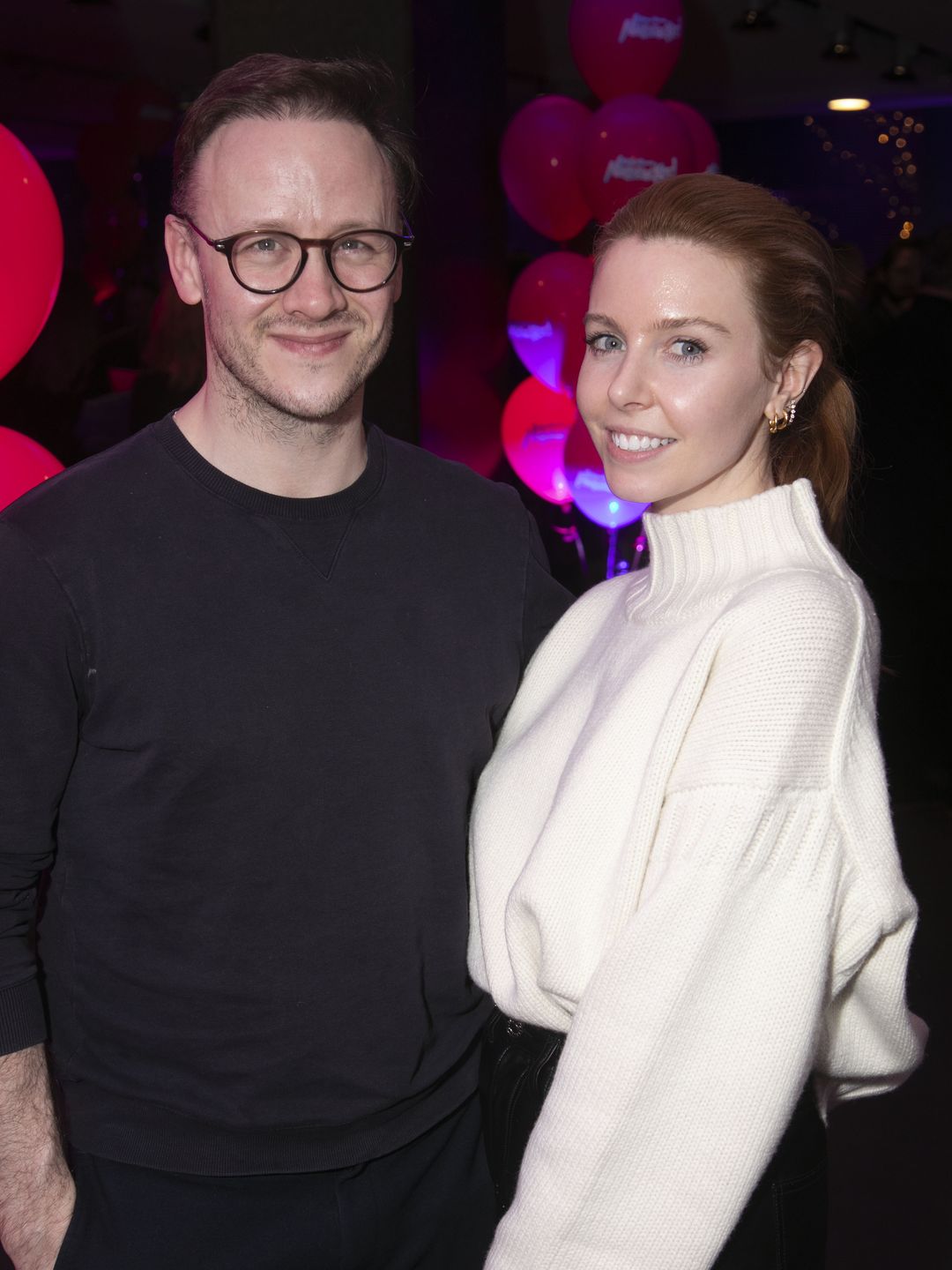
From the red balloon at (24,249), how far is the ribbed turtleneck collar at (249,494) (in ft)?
2.25

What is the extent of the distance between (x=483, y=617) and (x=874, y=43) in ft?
23.4

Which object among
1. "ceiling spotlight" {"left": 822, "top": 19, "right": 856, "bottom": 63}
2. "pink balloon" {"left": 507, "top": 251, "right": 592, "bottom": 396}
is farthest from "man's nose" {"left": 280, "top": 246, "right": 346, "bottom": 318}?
"ceiling spotlight" {"left": 822, "top": 19, "right": 856, "bottom": 63}

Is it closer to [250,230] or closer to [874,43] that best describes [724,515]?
[250,230]

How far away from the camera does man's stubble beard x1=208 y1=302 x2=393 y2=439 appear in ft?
4.70

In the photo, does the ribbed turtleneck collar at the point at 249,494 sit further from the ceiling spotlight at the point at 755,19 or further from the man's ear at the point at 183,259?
the ceiling spotlight at the point at 755,19

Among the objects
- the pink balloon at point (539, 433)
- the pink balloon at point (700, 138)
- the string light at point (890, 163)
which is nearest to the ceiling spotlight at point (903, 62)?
the string light at point (890, 163)

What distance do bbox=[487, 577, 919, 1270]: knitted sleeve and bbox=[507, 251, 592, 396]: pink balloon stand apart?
294 centimetres

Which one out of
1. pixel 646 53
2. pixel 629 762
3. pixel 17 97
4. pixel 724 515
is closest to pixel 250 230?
pixel 724 515

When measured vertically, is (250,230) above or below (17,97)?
below

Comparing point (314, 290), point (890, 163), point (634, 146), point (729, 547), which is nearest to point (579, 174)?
point (634, 146)

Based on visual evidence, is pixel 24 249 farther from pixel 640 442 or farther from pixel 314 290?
pixel 640 442

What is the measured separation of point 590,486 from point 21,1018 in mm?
3038

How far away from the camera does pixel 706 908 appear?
1.16 meters

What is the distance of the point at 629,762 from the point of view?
4.23ft
